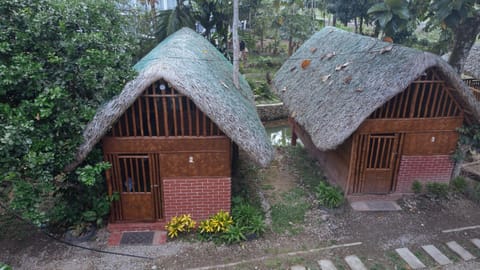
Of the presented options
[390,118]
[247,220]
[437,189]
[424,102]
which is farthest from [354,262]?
[424,102]

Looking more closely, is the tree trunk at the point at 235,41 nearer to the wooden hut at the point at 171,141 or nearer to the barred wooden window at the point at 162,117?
the wooden hut at the point at 171,141

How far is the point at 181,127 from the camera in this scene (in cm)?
706

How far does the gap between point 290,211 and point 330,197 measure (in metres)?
1.17

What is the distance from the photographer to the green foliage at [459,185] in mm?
9399

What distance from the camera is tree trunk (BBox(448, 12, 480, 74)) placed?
8922 mm

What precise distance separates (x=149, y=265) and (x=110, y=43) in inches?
191

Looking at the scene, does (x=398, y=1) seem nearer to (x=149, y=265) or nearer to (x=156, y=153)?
(x=156, y=153)

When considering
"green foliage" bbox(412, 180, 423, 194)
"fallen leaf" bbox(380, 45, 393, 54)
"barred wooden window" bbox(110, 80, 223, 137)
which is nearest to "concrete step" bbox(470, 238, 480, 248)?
"green foliage" bbox(412, 180, 423, 194)

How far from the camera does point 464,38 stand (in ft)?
30.2

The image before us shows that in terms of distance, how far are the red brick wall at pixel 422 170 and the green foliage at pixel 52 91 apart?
25.0 ft

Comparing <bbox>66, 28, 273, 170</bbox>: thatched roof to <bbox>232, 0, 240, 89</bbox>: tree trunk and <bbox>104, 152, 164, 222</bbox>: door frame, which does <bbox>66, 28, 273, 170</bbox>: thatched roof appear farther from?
<bbox>232, 0, 240, 89</bbox>: tree trunk

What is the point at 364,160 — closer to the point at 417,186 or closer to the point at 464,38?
the point at 417,186

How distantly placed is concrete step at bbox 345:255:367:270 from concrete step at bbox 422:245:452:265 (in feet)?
5.31

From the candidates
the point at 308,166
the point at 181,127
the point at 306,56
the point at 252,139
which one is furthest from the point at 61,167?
the point at 306,56
